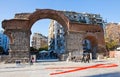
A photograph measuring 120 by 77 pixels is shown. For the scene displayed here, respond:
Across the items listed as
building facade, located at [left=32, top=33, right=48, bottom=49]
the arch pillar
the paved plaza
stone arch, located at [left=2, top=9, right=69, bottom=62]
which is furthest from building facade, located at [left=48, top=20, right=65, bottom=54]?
the paved plaza

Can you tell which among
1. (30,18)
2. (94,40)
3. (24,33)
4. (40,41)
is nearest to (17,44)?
(24,33)

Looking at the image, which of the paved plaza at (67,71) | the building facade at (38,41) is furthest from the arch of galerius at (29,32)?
the building facade at (38,41)

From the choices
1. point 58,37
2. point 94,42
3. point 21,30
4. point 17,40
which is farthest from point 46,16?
point 58,37

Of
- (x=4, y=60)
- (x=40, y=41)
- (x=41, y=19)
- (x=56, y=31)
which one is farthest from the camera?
(x=40, y=41)

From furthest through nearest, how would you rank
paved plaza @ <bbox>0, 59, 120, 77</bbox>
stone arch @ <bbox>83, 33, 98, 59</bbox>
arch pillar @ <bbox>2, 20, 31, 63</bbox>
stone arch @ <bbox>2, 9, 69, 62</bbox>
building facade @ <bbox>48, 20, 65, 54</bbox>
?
1. building facade @ <bbox>48, 20, 65, 54</bbox>
2. stone arch @ <bbox>83, 33, 98, 59</bbox>
3. stone arch @ <bbox>2, 9, 69, 62</bbox>
4. arch pillar @ <bbox>2, 20, 31, 63</bbox>
5. paved plaza @ <bbox>0, 59, 120, 77</bbox>

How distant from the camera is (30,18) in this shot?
4184 centimetres

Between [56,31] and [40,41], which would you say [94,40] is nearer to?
[56,31]

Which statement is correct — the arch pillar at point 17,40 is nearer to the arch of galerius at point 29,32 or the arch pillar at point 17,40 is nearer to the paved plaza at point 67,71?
the arch of galerius at point 29,32

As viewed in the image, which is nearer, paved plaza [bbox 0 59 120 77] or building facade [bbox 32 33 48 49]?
paved plaza [bbox 0 59 120 77]

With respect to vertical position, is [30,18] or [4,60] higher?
[30,18]

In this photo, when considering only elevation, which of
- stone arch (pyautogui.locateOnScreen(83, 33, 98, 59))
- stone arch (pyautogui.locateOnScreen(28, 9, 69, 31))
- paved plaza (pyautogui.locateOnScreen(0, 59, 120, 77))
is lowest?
paved plaza (pyautogui.locateOnScreen(0, 59, 120, 77))

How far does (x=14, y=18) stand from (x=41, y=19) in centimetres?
477

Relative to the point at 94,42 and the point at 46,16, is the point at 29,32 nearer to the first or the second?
the point at 46,16

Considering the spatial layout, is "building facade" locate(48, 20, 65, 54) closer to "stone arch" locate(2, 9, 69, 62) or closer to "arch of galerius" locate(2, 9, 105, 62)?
"arch of galerius" locate(2, 9, 105, 62)
